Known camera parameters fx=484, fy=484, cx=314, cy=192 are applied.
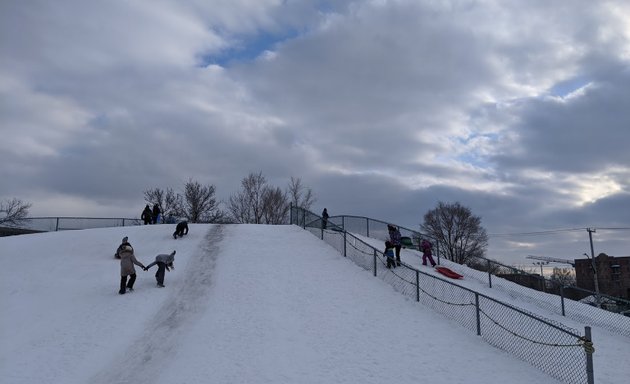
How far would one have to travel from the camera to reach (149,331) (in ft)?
38.9

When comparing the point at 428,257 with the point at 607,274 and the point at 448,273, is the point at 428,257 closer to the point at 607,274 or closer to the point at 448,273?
the point at 448,273

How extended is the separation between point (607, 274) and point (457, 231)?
1883 inches

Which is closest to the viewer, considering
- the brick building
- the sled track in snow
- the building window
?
the sled track in snow

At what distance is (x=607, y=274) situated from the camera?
313 feet

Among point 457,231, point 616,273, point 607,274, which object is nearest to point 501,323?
point 457,231

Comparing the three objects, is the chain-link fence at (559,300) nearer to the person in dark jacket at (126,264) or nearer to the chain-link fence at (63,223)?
the person in dark jacket at (126,264)

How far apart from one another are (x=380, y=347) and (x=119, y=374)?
560 centimetres

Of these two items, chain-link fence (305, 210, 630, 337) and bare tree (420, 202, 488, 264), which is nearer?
chain-link fence (305, 210, 630, 337)

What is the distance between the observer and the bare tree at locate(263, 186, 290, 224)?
71625mm

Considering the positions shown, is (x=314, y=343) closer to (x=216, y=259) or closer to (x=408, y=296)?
(x=408, y=296)

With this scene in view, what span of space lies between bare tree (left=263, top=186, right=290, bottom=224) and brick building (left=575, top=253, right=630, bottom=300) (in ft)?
188

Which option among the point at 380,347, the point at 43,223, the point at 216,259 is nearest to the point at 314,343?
the point at 380,347

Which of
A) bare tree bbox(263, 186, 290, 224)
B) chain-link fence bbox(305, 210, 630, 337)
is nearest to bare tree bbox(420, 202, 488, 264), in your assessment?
bare tree bbox(263, 186, 290, 224)

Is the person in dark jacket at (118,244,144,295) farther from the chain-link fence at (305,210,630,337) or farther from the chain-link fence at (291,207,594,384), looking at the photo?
the chain-link fence at (305,210,630,337)
